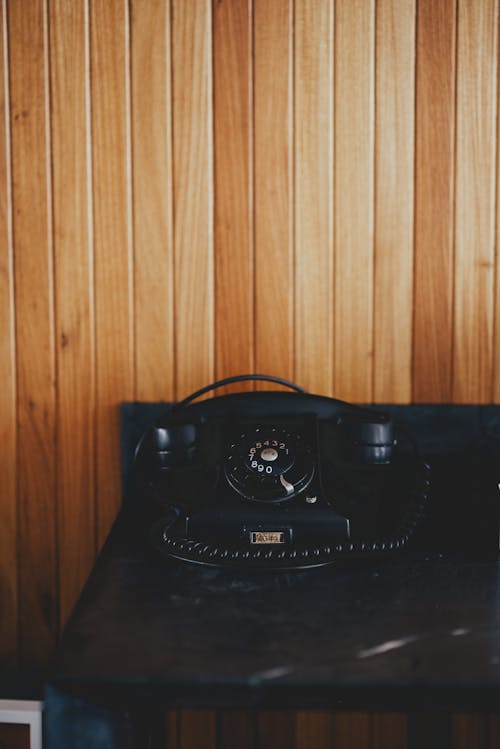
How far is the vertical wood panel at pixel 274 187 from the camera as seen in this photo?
121cm

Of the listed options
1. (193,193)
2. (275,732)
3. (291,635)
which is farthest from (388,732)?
(193,193)

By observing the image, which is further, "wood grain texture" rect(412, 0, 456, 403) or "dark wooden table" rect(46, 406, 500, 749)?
"wood grain texture" rect(412, 0, 456, 403)

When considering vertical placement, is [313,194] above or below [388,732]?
above

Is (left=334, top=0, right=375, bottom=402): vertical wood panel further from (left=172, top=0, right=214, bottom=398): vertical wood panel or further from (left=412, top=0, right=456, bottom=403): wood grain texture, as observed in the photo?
(left=172, top=0, right=214, bottom=398): vertical wood panel

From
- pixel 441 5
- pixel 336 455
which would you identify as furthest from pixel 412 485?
pixel 441 5

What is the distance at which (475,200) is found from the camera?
1.21 metres

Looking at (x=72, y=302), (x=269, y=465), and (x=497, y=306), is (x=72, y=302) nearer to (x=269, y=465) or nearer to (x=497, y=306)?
(x=269, y=465)

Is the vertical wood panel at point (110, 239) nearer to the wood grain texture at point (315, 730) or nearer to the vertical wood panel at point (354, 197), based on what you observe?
the vertical wood panel at point (354, 197)

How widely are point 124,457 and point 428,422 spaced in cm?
54

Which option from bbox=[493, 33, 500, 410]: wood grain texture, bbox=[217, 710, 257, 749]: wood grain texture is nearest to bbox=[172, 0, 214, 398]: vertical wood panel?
bbox=[493, 33, 500, 410]: wood grain texture

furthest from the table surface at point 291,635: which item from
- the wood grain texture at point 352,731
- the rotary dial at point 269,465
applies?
the wood grain texture at point 352,731

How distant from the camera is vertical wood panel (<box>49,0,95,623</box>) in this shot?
1.23 meters

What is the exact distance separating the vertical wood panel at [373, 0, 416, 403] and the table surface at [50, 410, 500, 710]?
0.44 m

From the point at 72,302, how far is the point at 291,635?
2.56ft
